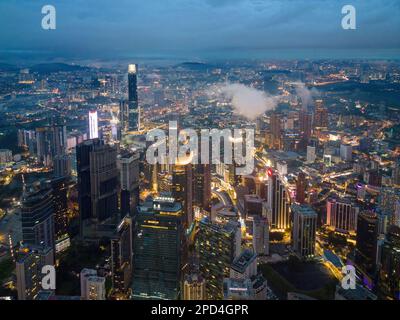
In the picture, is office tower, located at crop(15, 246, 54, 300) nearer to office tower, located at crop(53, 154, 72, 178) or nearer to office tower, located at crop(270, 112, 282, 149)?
office tower, located at crop(53, 154, 72, 178)

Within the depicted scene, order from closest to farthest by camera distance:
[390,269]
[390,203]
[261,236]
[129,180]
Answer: [390,269], [261,236], [390,203], [129,180]

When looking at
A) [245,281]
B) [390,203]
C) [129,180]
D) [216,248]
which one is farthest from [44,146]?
[390,203]

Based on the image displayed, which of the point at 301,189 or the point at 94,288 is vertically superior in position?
the point at 301,189

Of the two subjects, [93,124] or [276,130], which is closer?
[276,130]

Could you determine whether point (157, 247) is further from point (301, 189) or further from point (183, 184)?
point (301, 189)

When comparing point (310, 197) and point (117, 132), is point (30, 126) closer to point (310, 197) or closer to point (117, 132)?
point (117, 132)

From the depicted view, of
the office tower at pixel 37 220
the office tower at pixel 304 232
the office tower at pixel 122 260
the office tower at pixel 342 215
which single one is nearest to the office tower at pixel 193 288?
the office tower at pixel 122 260

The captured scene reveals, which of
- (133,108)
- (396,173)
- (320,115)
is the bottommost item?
(396,173)
